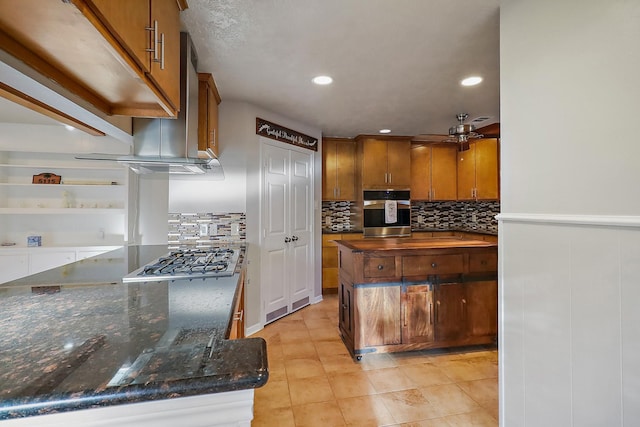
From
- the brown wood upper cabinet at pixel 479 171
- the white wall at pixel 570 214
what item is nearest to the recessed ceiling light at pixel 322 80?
the white wall at pixel 570 214

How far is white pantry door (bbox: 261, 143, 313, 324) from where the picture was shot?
328 centimetres

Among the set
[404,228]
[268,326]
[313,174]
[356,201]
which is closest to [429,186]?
[404,228]

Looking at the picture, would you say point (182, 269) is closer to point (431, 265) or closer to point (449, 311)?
point (431, 265)

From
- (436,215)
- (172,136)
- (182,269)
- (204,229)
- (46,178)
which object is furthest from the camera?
(436,215)

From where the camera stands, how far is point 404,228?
4.66 meters

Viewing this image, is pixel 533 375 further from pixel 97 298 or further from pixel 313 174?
pixel 313 174

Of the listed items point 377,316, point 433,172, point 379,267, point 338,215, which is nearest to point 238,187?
point 379,267

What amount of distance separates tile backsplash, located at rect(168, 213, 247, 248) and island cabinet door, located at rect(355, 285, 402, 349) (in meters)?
1.39

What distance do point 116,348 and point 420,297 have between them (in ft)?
7.48

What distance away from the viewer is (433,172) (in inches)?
191

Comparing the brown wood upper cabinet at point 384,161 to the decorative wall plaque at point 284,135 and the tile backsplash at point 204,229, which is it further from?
the tile backsplash at point 204,229

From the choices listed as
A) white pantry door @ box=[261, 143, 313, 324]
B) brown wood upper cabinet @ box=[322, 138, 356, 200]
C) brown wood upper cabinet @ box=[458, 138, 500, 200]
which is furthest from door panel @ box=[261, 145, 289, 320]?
brown wood upper cabinet @ box=[458, 138, 500, 200]

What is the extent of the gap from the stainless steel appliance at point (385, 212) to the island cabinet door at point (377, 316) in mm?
2100

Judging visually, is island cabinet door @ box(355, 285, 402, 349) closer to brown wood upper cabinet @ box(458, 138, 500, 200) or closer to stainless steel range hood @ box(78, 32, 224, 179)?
stainless steel range hood @ box(78, 32, 224, 179)
